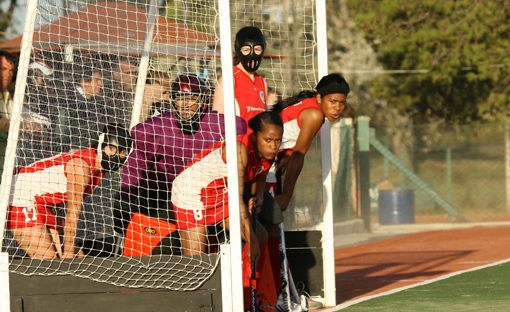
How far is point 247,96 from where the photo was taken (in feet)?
20.5

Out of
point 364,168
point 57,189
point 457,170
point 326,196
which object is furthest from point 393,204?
point 57,189

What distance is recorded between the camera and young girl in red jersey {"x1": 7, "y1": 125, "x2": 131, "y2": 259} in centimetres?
545

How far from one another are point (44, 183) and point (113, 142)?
0.75 metres

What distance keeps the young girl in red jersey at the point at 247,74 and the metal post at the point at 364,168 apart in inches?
303

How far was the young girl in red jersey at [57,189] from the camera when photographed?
5453 mm

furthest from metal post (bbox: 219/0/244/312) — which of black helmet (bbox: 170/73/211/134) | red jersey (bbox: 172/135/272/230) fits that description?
black helmet (bbox: 170/73/211/134)

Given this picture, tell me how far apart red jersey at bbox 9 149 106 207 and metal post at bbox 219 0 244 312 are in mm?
1344

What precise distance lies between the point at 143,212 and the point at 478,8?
12.4 m

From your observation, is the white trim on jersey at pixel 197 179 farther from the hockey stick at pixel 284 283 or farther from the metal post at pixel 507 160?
the metal post at pixel 507 160

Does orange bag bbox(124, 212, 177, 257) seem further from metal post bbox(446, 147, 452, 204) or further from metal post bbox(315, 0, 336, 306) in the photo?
metal post bbox(446, 147, 452, 204)

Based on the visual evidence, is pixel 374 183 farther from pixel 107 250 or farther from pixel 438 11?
pixel 107 250

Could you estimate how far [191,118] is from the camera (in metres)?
5.70

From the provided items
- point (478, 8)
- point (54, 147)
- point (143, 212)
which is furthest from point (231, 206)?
A: point (478, 8)

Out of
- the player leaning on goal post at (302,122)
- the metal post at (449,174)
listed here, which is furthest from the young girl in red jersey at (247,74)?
the metal post at (449,174)
